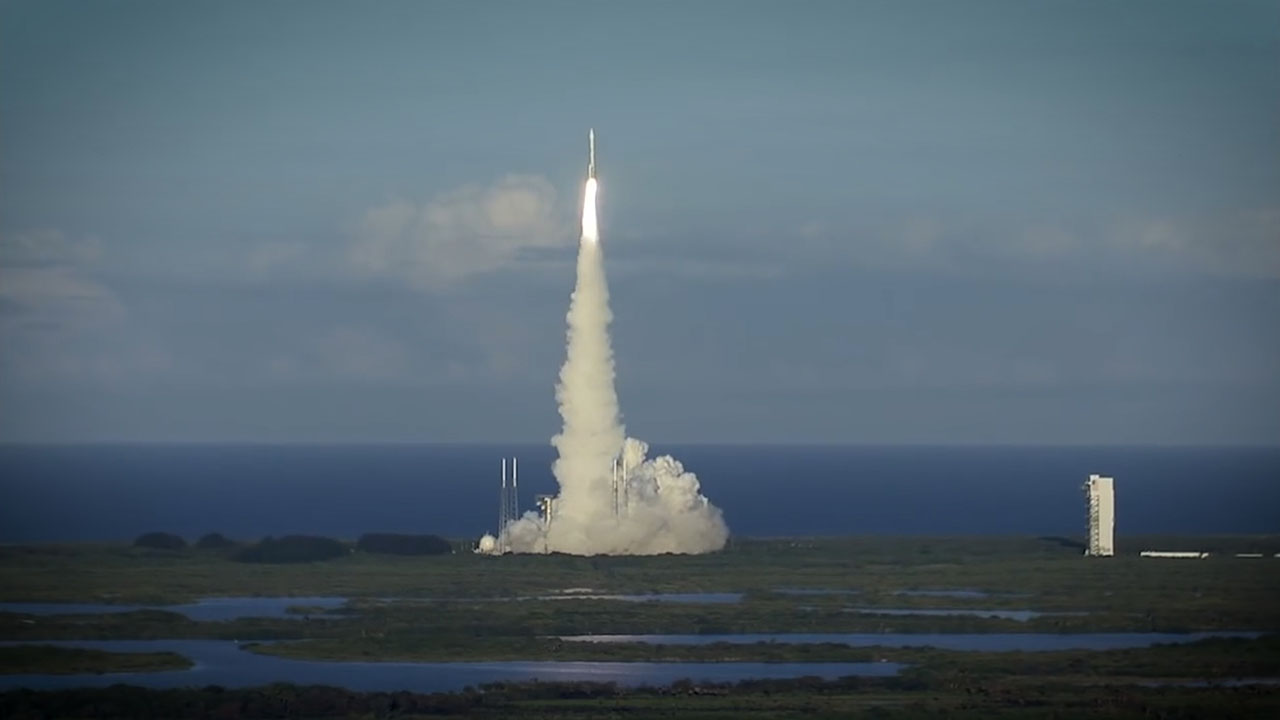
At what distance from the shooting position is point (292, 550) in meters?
132

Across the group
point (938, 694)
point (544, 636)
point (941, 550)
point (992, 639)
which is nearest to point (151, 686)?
point (544, 636)

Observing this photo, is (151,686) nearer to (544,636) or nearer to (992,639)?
(544,636)

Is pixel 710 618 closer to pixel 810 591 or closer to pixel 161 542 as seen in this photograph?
pixel 810 591

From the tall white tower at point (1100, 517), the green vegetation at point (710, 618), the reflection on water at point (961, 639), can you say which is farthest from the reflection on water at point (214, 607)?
the tall white tower at point (1100, 517)

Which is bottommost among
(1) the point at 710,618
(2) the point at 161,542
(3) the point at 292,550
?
(1) the point at 710,618

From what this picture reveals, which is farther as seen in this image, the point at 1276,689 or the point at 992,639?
the point at 992,639

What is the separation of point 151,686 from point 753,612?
1194 inches

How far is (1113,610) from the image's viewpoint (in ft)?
365

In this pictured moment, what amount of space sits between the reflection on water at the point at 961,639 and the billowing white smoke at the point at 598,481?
22.0 m

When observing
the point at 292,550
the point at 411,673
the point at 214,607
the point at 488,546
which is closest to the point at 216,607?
the point at 214,607

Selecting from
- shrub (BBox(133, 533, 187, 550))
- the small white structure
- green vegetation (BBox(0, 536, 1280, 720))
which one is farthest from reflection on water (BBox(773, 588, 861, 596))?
shrub (BBox(133, 533, 187, 550))

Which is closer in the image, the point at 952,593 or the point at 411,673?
the point at 411,673

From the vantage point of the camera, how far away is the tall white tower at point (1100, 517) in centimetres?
13250

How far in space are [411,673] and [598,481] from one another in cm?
3554
